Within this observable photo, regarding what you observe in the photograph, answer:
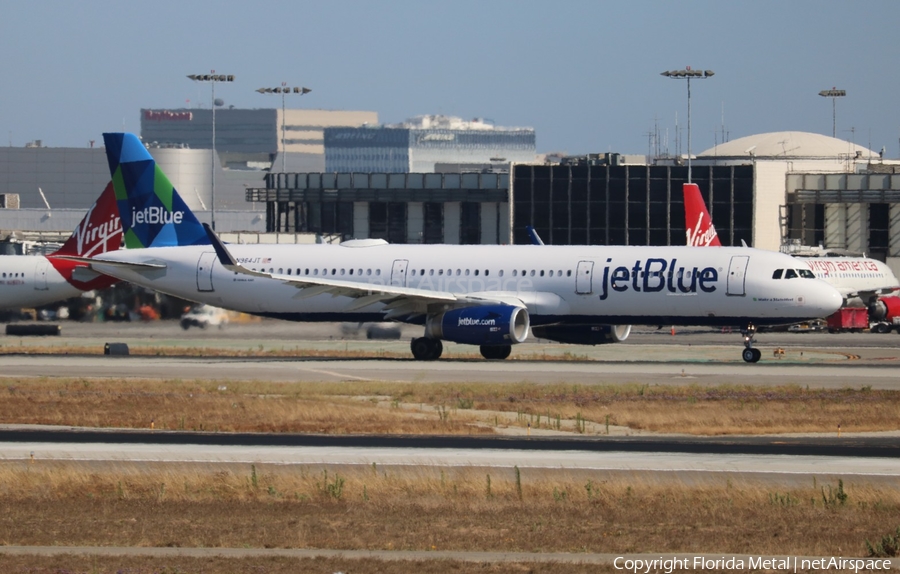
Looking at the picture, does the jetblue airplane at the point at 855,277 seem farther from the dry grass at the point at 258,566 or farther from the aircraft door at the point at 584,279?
the dry grass at the point at 258,566

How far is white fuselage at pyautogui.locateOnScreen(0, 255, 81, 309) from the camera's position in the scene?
65.8m

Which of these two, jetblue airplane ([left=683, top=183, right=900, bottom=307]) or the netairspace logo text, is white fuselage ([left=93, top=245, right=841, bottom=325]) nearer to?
jetblue airplane ([left=683, top=183, right=900, bottom=307])

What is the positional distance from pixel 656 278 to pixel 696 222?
1844 inches

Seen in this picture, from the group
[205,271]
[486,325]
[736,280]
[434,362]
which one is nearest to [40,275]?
[205,271]

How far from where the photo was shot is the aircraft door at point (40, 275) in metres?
66.0

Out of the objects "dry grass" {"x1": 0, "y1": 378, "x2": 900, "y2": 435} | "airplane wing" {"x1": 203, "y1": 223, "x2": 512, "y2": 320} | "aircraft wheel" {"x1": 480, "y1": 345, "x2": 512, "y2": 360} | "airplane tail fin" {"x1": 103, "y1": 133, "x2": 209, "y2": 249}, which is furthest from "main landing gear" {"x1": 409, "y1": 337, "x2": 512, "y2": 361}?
"airplane tail fin" {"x1": 103, "y1": 133, "x2": 209, "y2": 249}

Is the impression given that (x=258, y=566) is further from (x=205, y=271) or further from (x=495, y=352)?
(x=205, y=271)

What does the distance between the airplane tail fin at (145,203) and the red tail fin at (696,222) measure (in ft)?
152

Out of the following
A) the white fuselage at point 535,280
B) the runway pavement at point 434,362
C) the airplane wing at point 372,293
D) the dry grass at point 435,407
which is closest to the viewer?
the dry grass at point 435,407

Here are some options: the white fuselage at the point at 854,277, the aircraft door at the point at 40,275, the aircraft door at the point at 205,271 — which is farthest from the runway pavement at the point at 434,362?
the white fuselage at the point at 854,277

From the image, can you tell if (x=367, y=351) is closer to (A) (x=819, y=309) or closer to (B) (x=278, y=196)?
(A) (x=819, y=309)

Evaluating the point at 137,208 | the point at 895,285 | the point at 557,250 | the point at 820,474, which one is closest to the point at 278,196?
the point at 895,285

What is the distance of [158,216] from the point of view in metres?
58.0

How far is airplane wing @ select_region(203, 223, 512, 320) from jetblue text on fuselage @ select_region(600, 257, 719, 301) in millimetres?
3602
